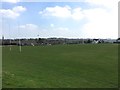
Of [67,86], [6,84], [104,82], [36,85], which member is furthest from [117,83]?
[6,84]

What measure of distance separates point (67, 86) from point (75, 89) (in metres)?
1.01

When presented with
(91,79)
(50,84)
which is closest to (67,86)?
(50,84)

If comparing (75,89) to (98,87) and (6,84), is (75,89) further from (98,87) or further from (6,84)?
(6,84)

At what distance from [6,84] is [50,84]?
241 centimetres

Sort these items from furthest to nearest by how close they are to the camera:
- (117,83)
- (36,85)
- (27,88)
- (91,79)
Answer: (91,79) < (117,83) < (36,85) < (27,88)

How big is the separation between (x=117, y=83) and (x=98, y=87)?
206cm

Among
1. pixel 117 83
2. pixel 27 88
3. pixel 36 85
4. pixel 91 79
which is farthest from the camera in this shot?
pixel 91 79

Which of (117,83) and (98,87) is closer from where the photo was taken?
(98,87)

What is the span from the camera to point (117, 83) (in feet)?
64.5

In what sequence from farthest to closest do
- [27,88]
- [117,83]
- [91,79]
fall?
A: [91,79] < [117,83] < [27,88]

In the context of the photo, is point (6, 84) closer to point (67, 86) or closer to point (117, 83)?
point (67, 86)

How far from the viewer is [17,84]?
17344 mm

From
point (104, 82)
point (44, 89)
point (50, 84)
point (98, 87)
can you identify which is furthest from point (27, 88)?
point (104, 82)

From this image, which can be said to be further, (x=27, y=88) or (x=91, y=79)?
(x=91, y=79)
